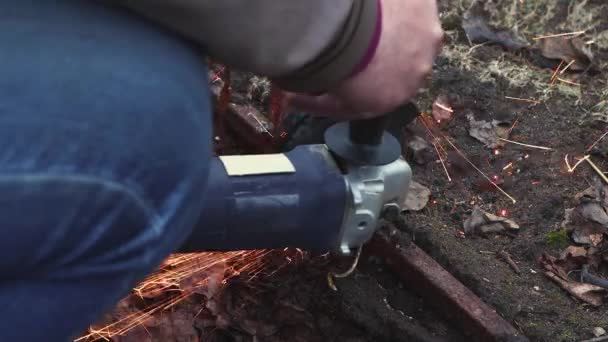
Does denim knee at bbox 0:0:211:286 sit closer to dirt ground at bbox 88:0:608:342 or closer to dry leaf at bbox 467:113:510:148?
dirt ground at bbox 88:0:608:342

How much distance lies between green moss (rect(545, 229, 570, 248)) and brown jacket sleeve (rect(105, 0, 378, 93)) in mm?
1090

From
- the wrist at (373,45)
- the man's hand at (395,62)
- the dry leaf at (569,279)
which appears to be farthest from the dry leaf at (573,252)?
the wrist at (373,45)

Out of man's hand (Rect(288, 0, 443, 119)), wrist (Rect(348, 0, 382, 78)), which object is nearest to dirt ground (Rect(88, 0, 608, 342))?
man's hand (Rect(288, 0, 443, 119))

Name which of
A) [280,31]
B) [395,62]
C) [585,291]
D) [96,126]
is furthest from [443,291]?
[96,126]

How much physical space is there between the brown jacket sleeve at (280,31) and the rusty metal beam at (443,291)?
0.85 metres

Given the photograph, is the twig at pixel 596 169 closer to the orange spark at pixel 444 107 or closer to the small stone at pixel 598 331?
the orange spark at pixel 444 107

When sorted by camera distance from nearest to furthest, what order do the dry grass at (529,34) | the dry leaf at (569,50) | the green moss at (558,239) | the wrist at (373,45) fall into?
1. the wrist at (373,45)
2. the green moss at (558,239)
3. the dry grass at (529,34)
4. the dry leaf at (569,50)

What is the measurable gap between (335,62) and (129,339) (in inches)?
39.1

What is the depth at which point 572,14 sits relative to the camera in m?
2.83

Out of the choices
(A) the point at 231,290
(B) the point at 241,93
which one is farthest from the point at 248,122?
(A) the point at 231,290

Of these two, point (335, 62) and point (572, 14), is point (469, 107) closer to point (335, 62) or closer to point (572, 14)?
point (572, 14)

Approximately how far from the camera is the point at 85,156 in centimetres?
92

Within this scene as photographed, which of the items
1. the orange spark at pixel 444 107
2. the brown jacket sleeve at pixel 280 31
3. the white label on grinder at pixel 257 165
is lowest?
the orange spark at pixel 444 107

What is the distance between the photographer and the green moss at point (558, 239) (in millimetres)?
2061
